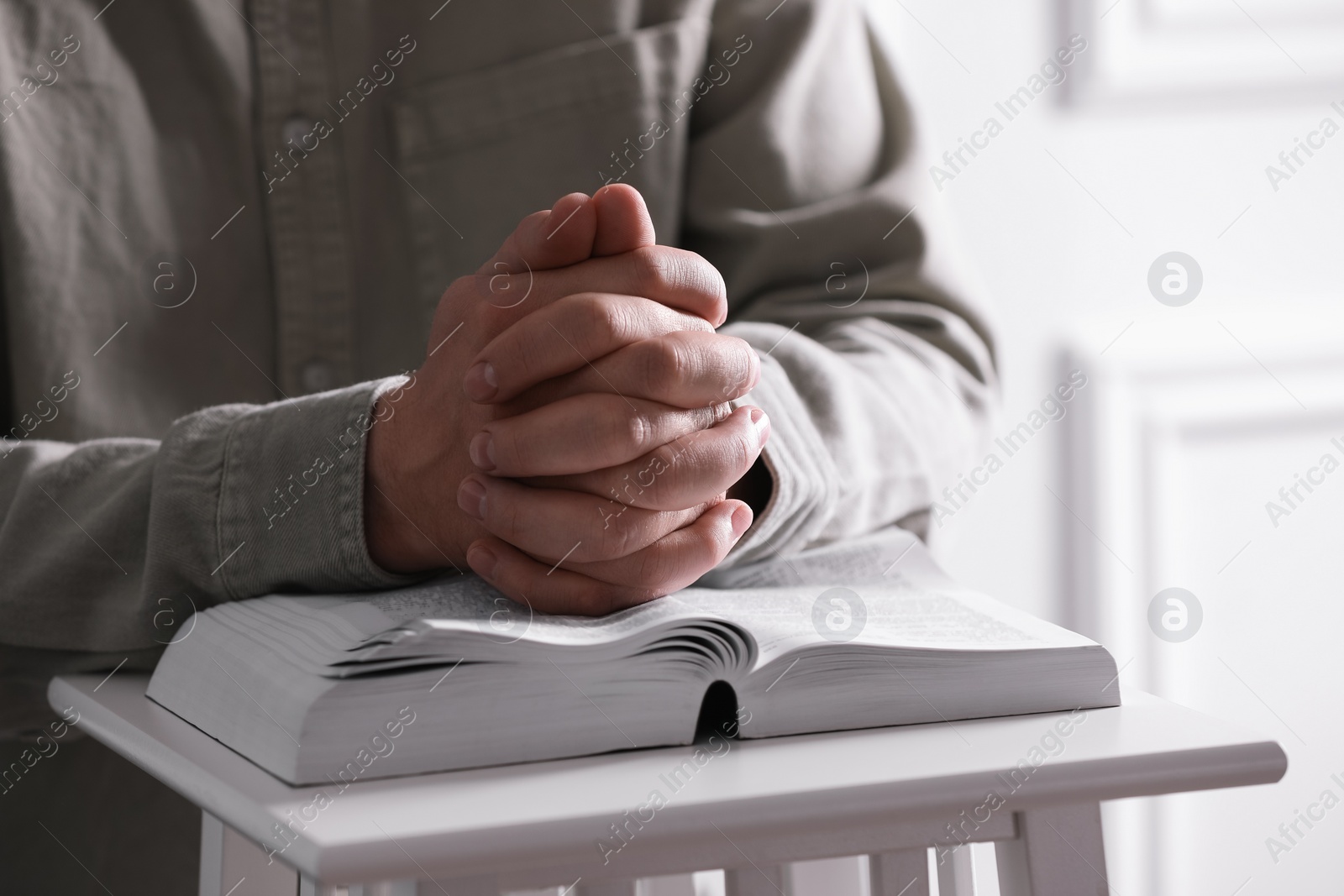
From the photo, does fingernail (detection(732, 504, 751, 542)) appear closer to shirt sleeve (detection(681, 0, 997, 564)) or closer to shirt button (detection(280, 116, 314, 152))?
shirt sleeve (detection(681, 0, 997, 564))

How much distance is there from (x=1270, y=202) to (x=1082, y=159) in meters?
0.35

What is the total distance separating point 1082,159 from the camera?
157 centimetres

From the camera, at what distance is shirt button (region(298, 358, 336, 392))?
861 mm

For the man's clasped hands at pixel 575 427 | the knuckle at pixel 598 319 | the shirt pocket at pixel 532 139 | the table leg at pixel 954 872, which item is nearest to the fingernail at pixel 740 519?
the man's clasped hands at pixel 575 427

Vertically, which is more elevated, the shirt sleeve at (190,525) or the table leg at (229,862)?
the shirt sleeve at (190,525)

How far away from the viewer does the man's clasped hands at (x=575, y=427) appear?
0.49 metres

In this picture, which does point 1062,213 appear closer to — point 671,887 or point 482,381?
point 671,887

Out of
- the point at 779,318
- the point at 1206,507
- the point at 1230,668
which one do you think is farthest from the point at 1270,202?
the point at 779,318

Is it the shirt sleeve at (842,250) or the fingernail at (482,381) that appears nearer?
the fingernail at (482,381)

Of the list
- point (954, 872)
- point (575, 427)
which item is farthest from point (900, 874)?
point (575, 427)

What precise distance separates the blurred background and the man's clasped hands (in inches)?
42.0

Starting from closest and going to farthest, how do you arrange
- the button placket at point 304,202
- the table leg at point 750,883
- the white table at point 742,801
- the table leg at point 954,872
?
the white table at point 742,801 → the table leg at point 750,883 → the table leg at point 954,872 → the button placket at point 304,202

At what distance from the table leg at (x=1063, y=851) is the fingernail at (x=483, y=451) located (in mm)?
283

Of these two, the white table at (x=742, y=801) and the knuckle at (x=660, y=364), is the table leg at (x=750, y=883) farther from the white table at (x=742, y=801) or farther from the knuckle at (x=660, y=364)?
the knuckle at (x=660, y=364)
